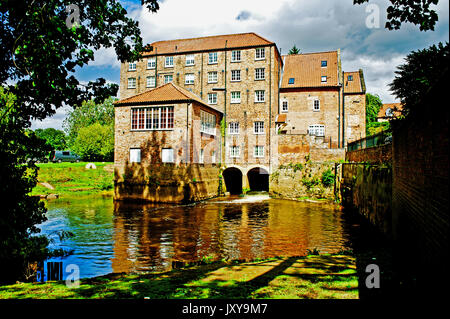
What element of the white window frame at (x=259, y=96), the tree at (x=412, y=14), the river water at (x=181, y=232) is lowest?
the river water at (x=181, y=232)

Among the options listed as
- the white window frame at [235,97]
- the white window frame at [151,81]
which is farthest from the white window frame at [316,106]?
the white window frame at [151,81]

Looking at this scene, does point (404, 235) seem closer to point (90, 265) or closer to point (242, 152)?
point (90, 265)

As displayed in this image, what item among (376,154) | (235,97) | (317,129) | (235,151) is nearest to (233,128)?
(235,151)

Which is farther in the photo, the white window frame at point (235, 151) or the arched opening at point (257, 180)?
the arched opening at point (257, 180)

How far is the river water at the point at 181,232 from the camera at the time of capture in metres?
10.0

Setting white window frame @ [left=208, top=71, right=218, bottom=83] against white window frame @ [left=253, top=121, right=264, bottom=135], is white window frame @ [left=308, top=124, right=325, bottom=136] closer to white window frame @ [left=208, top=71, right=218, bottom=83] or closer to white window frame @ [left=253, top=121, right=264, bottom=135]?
white window frame @ [left=253, top=121, right=264, bottom=135]

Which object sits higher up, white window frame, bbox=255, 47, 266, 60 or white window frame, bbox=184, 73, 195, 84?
white window frame, bbox=255, 47, 266, 60

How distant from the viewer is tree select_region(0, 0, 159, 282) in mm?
6625

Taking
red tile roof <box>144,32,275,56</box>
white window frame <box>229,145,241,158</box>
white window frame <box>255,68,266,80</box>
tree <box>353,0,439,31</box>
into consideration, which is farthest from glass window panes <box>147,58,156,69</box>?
tree <box>353,0,439,31</box>

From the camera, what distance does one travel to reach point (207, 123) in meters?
29.9

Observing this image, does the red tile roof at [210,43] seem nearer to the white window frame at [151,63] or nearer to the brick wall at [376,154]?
the white window frame at [151,63]

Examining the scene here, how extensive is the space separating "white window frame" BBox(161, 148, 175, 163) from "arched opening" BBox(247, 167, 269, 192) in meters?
10.6

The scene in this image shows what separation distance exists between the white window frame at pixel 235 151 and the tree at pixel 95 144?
26.5 m
